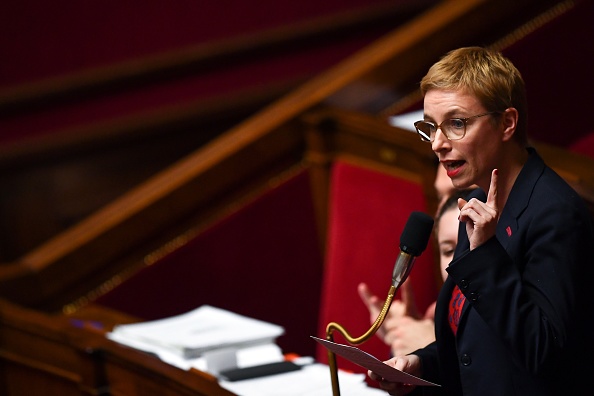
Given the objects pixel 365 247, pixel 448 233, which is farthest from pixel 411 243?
pixel 365 247

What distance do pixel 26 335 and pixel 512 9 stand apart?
3.56 feet

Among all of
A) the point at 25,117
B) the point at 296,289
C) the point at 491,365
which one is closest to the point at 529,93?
the point at 296,289

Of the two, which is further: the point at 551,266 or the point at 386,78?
the point at 386,78

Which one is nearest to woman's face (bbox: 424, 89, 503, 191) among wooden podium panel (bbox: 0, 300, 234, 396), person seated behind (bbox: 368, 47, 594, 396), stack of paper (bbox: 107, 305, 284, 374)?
person seated behind (bbox: 368, 47, 594, 396)

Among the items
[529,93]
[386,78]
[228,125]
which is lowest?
[529,93]

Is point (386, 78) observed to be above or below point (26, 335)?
above

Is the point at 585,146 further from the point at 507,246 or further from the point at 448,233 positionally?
the point at 507,246

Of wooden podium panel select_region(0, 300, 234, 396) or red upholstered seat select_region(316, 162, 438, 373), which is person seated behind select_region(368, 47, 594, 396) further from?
red upholstered seat select_region(316, 162, 438, 373)

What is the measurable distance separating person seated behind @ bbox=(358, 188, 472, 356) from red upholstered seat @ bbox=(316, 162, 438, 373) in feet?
0.79

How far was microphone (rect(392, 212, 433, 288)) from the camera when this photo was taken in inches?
37.3

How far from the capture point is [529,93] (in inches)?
73.3

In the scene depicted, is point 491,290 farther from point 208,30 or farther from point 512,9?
point 208,30

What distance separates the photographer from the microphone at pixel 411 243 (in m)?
0.95

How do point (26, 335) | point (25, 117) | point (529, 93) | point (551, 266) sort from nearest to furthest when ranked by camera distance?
1. point (551, 266)
2. point (26, 335)
3. point (529, 93)
4. point (25, 117)
